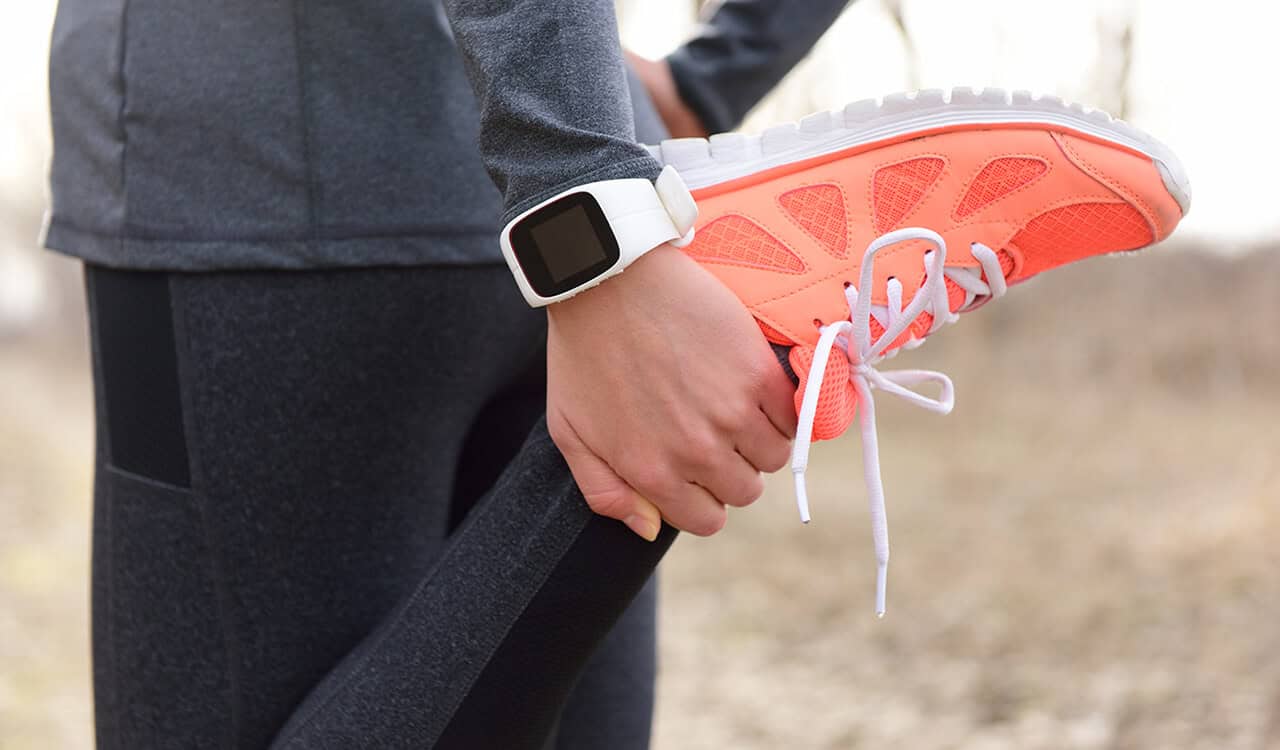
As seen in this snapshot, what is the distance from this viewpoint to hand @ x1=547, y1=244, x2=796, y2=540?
0.65 m

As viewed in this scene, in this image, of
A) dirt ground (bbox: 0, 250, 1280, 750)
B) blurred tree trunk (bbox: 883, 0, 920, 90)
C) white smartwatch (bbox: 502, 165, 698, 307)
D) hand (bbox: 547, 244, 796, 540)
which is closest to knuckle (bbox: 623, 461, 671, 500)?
hand (bbox: 547, 244, 796, 540)

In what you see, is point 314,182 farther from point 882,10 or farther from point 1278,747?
point 882,10

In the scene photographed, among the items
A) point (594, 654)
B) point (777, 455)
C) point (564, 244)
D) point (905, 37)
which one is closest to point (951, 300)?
point (777, 455)

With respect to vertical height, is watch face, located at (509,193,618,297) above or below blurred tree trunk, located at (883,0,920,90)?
above

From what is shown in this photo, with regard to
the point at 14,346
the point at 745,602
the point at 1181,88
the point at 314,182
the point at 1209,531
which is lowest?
the point at 14,346

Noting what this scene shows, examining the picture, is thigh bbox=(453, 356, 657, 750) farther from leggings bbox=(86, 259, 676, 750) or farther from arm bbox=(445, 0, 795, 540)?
arm bbox=(445, 0, 795, 540)

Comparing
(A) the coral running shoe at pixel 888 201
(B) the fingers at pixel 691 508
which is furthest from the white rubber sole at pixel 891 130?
(B) the fingers at pixel 691 508

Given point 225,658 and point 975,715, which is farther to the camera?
point 975,715

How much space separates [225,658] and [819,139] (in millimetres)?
560

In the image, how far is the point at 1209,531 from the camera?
11.3 feet

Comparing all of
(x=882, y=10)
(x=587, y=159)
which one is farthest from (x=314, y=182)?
(x=882, y=10)

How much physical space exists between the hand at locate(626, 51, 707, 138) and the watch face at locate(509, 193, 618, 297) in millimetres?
481

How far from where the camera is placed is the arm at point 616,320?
25.3 inches

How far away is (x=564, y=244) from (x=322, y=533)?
31 cm
